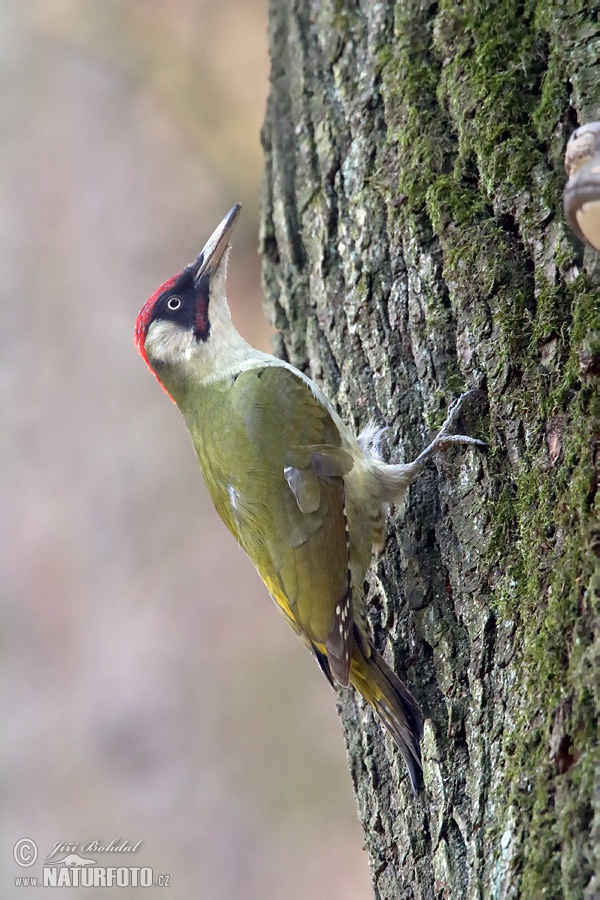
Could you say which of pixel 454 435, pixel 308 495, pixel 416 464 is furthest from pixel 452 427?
pixel 308 495

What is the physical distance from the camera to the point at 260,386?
2.97 m

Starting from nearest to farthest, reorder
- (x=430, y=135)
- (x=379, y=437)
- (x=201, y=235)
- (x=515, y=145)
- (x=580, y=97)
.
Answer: (x=580, y=97), (x=515, y=145), (x=430, y=135), (x=379, y=437), (x=201, y=235)

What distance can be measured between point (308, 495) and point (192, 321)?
41.0 inches

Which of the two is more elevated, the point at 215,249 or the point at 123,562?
the point at 215,249

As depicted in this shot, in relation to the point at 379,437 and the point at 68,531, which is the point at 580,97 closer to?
the point at 379,437

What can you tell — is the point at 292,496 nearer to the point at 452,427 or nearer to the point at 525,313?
the point at 452,427

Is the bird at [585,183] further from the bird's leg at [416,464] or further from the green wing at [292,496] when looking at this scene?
the green wing at [292,496]

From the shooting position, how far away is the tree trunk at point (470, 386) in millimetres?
1670

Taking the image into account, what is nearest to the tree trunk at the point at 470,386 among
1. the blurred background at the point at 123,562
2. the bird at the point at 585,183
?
the bird at the point at 585,183

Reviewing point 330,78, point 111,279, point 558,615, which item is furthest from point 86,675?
point 558,615

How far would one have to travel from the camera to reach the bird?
4.86 ft

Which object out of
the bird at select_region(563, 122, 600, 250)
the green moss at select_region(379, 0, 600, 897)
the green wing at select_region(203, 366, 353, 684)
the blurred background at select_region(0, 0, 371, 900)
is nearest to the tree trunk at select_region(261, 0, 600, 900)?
the green moss at select_region(379, 0, 600, 897)

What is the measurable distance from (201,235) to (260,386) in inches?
100

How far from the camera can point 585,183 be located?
149 centimetres
